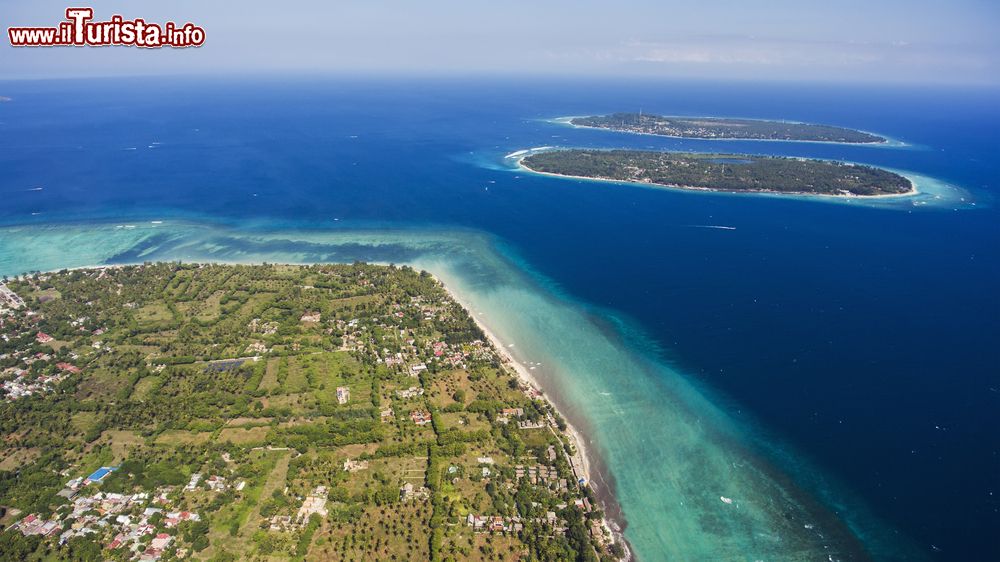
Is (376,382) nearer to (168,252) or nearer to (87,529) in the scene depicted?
(87,529)

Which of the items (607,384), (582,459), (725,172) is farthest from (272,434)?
(725,172)

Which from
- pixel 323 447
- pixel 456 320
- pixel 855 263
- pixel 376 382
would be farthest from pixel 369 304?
pixel 855 263

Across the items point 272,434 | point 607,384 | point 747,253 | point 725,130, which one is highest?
point 725,130

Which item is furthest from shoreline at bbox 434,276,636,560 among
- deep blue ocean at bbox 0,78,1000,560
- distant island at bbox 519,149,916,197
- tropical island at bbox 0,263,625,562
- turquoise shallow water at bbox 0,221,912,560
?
distant island at bbox 519,149,916,197

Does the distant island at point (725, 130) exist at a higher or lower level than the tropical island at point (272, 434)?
higher

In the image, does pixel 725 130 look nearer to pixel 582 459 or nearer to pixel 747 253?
pixel 747 253

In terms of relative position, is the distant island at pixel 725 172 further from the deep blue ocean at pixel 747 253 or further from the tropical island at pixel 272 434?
the tropical island at pixel 272 434

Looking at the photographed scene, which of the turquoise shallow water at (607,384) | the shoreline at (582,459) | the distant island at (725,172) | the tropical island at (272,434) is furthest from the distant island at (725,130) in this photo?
the shoreline at (582,459)
